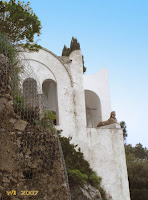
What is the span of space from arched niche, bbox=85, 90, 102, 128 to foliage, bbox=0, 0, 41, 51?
8.06 metres

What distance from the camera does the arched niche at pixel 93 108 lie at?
19.8 m

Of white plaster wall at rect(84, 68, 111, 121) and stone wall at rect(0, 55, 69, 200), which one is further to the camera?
white plaster wall at rect(84, 68, 111, 121)

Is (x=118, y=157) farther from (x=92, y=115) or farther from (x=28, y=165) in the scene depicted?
(x=28, y=165)

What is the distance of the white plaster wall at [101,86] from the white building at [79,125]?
5.34 ft

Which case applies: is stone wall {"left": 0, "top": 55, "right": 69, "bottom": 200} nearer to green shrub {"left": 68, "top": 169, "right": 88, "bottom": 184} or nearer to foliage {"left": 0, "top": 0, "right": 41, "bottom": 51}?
foliage {"left": 0, "top": 0, "right": 41, "bottom": 51}

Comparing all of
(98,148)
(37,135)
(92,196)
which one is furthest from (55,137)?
(98,148)

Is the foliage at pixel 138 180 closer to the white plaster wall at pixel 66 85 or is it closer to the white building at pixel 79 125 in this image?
the white building at pixel 79 125

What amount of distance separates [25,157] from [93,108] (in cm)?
1267

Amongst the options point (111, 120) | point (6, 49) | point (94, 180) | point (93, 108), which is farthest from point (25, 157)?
point (93, 108)

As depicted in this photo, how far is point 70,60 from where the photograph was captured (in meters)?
18.3

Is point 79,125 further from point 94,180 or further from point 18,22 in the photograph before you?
point 18,22

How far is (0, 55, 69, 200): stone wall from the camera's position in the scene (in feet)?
26.2

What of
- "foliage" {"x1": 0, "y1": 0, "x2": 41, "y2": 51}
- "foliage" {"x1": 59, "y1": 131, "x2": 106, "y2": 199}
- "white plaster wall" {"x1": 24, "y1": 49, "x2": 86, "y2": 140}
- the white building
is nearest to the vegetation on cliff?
the white building

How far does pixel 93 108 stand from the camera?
20.8 metres
